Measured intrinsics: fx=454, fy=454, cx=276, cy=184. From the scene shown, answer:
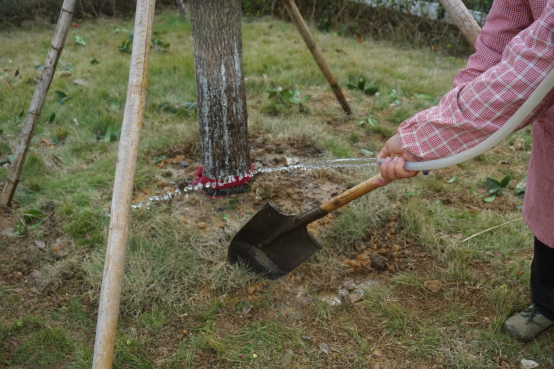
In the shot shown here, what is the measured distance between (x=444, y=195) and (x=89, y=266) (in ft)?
6.73

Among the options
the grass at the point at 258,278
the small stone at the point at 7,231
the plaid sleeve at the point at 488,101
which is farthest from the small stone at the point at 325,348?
the small stone at the point at 7,231

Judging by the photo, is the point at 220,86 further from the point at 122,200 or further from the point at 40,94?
the point at 122,200

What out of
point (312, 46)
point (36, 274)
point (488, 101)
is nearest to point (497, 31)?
point (488, 101)

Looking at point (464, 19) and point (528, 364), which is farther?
point (464, 19)

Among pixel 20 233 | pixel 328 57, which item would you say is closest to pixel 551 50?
pixel 20 233

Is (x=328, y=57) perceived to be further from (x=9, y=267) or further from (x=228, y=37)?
(x=9, y=267)

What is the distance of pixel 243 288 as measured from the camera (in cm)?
209

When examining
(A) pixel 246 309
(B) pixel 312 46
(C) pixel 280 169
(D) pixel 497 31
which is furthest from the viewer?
(B) pixel 312 46

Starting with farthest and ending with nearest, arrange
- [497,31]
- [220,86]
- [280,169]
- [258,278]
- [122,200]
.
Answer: [280,169], [220,86], [258,278], [122,200], [497,31]

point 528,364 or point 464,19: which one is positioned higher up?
point 464,19

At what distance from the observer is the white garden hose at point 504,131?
1.07 m

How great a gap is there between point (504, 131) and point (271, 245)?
4.17 ft

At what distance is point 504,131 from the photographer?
1178 millimetres

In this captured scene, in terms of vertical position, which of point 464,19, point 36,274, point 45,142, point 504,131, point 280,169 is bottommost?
point 36,274
